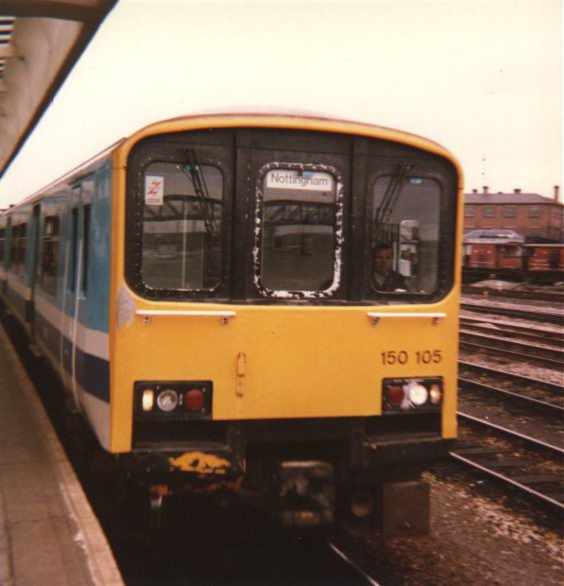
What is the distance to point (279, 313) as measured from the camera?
488 cm

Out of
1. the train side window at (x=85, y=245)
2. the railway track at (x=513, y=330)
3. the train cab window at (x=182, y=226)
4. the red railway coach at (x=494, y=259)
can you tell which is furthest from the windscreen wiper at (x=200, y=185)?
the red railway coach at (x=494, y=259)

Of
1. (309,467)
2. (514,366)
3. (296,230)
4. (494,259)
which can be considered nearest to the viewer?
(309,467)

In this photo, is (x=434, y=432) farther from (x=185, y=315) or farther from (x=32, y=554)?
(x=32, y=554)

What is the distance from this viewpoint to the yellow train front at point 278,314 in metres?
4.76

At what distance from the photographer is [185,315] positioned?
4.74 metres

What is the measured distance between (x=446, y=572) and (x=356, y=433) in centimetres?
114

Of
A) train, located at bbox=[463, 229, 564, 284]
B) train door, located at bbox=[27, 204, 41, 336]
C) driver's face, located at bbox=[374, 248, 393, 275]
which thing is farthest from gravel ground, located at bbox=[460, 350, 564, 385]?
train, located at bbox=[463, 229, 564, 284]

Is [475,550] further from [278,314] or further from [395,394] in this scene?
[278,314]

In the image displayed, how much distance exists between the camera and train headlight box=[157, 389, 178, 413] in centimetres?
474

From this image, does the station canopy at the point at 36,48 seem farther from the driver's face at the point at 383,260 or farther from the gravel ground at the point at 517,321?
the gravel ground at the point at 517,321

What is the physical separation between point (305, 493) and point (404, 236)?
5.59ft

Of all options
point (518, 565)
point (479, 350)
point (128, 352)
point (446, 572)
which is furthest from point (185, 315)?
point (479, 350)

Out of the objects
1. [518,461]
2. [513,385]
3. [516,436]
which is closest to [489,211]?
[513,385]

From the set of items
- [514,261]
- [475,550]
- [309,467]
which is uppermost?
[514,261]
